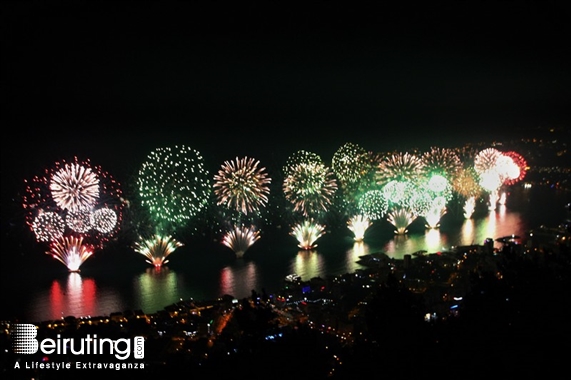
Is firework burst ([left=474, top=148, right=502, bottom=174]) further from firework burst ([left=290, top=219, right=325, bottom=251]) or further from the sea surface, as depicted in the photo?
firework burst ([left=290, top=219, right=325, bottom=251])

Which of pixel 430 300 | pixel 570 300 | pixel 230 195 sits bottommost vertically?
pixel 430 300

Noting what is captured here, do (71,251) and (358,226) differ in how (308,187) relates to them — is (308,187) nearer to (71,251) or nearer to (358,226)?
(358,226)

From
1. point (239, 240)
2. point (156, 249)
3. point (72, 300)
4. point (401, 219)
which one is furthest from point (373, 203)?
point (72, 300)

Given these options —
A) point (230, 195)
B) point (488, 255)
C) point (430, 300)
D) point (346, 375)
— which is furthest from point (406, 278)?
point (346, 375)

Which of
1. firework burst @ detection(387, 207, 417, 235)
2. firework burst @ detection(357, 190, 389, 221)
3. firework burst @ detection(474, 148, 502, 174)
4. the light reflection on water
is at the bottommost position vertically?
the light reflection on water

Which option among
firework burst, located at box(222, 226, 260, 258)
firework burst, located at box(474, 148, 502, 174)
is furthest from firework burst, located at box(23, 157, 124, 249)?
firework burst, located at box(474, 148, 502, 174)

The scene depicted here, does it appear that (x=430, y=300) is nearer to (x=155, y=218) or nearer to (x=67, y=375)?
(x=67, y=375)
